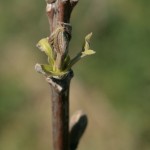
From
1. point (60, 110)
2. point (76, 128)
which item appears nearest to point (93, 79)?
point (76, 128)

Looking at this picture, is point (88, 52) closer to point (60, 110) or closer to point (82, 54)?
point (82, 54)

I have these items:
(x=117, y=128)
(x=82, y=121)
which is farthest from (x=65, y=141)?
(x=117, y=128)

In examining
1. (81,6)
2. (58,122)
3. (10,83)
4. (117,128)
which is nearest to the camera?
(58,122)

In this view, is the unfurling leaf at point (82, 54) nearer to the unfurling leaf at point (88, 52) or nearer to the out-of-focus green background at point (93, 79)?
the unfurling leaf at point (88, 52)

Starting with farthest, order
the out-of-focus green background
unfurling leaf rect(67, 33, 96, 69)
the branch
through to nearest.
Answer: the out-of-focus green background < the branch < unfurling leaf rect(67, 33, 96, 69)

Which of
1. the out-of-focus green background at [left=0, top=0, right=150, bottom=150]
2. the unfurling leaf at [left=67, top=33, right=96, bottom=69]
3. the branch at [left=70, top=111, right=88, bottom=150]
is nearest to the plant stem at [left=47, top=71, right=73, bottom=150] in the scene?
the unfurling leaf at [left=67, top=33, right=96, bottom=69]

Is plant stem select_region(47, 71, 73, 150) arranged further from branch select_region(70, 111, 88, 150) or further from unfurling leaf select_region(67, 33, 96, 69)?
branch select_region(70, 111, 88, 150)

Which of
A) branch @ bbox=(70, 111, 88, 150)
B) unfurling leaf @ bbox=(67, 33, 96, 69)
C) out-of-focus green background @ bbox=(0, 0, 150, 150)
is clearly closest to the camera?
unfurling leaf @ bbox=(67, 33, 96, 69)

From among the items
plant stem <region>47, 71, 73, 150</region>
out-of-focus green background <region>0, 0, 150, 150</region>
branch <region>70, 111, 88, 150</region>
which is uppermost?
plant stem <region>47, 71, 73, 150</region>

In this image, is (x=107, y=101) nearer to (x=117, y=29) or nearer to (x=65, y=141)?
(x=117, y=29)
